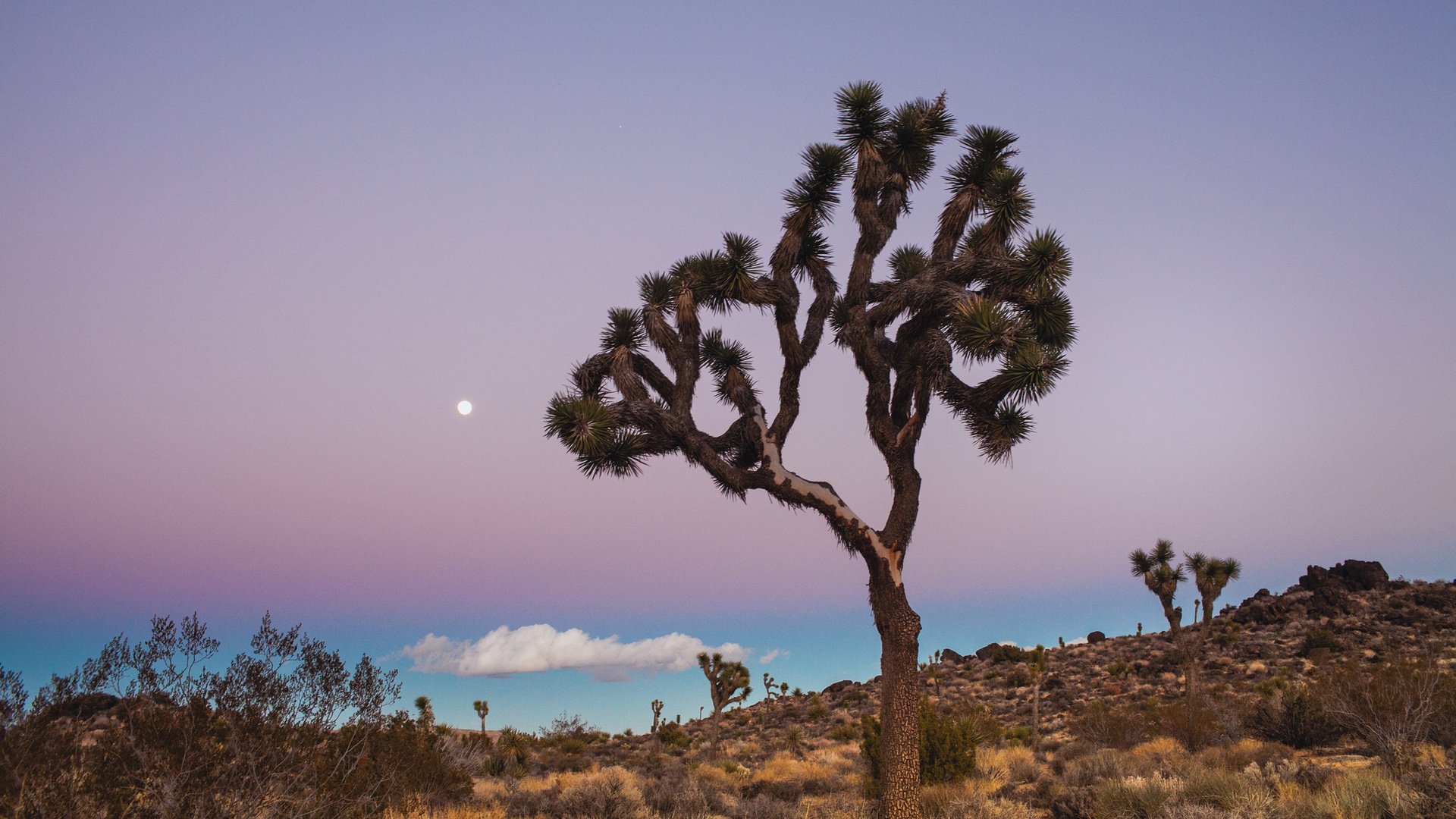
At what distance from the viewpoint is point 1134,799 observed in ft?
A: 35.0

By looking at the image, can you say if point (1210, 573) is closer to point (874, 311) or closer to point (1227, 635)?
point (1227, 635)

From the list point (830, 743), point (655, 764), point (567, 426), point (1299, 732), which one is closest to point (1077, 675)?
point (830, 743)

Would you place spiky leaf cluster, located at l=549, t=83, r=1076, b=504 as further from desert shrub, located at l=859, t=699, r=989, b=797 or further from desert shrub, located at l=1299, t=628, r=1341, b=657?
desert shrub, located at l=1299, t=628, r=1341, b=657

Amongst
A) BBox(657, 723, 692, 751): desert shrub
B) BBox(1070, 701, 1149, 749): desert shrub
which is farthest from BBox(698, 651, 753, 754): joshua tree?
BBox(1070, 701, 1149, 749): desert shrub

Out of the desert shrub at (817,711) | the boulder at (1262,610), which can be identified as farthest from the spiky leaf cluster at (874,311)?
the boulder at (1262,610)

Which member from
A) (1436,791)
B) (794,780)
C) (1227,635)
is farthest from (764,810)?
(1227,635)

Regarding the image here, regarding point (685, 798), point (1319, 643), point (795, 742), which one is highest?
point (1319, 643)

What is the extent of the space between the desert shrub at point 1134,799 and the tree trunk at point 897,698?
2645mm

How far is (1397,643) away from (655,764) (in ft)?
102

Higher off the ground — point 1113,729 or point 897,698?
point 897,698

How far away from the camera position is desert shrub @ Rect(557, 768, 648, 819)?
12323mm

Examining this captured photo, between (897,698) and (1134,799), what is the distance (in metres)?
3.62

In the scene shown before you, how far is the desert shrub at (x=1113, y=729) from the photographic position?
1980 centimetres

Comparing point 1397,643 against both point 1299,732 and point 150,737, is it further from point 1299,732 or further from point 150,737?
point 150,737
